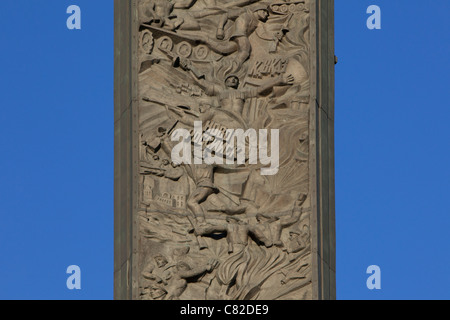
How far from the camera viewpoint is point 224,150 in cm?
2730

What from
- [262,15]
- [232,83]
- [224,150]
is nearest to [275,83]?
[232,83]

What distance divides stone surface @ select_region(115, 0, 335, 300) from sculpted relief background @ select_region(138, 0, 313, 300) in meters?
0.01

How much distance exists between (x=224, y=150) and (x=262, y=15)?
1930 mm

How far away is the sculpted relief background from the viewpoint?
87.4 ft

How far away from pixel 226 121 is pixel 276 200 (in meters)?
1.26

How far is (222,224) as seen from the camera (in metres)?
26.8

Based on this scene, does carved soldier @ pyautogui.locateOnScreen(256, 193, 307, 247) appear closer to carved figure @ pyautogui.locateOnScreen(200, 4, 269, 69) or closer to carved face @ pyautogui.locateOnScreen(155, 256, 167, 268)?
carved face @ pyautogui.locateOnScreen(155, 256, 167, 268)

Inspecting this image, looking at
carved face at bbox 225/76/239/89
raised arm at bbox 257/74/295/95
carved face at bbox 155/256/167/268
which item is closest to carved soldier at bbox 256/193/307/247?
carved face at bbox 155/256/167/268
